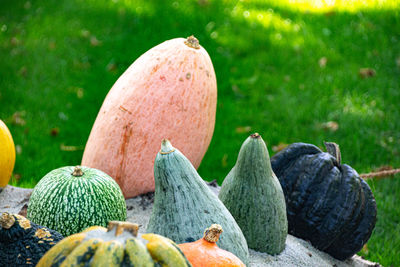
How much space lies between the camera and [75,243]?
1.53m

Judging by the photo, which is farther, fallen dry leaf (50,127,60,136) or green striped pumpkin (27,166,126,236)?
fallen dry leaf (50,127,60,136)

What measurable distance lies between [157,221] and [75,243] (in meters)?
0.75

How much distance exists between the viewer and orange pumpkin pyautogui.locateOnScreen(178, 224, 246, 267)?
1814mm

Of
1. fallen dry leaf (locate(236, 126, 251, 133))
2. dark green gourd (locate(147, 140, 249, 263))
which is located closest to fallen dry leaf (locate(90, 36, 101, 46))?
fallen dry leaf (locate(236, 126, 251, 133))

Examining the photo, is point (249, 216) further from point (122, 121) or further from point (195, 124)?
point (122, 121)

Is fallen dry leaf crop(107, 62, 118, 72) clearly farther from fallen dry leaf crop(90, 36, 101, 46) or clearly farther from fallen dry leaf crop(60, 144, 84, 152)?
fallen dry leaf crop(60, 144, 84, 152)

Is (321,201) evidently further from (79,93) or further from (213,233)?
(79,93)

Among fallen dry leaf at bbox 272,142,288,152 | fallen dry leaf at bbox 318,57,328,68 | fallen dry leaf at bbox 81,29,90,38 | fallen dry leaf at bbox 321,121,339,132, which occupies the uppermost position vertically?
fallen dry leaf at bbox 81,29,90,38

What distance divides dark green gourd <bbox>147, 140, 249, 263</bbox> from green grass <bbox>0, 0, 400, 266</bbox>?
5.91 ft

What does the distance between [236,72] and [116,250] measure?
5.03 metres

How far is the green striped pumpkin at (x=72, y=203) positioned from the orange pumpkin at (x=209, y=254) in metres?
0.91

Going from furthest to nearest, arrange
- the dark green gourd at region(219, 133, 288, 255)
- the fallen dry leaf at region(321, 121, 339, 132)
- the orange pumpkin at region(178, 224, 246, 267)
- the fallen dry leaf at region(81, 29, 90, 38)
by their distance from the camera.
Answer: the fallen dry leaf at region(81, 29, 90, 38)
the fallen dry leaf at region(321, 121, 339, 132)
the dark green gourd at region(219, 133, 288, 255)
the orange pumpkin at region(178, 224, 246, 267)

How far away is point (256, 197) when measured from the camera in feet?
8.62

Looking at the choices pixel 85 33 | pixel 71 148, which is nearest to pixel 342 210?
pixel 71 148
